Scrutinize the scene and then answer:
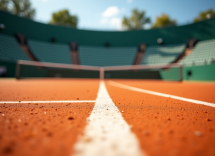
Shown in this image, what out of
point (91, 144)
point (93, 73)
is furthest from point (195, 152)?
point (93, 73)

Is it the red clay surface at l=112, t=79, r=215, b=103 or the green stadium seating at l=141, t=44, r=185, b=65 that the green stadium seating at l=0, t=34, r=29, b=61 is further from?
the green stadium seating at l=141, t=44, r=185, b=65

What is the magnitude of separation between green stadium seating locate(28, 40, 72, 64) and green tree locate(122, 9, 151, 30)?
20.3m

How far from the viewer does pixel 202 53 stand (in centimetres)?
1744

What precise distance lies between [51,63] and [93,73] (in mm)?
6959

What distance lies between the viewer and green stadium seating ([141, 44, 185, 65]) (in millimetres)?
20781

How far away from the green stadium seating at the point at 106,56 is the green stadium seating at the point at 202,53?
352 inches

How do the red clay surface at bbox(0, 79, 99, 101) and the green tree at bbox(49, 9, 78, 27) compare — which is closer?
the red clay surface at bbox(0, 79, 99, 101)

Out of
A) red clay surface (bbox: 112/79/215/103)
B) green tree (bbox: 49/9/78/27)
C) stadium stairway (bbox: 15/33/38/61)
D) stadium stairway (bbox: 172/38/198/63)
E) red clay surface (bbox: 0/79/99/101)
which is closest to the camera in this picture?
red clay surface (bbox: 0/79/99/101)

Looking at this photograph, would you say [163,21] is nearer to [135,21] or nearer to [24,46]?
[135,21]

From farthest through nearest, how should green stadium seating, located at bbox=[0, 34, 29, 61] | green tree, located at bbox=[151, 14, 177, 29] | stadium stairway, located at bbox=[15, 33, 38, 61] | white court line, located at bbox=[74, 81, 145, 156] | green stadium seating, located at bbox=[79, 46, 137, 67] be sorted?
green tree, located at bbox=[151, 14, 177, 29] → green stadium seating, located at bbox=[79, 46, 137, 67] → stadium stairway, located at bbox=[15, 33, 38, 61] → green stadium seating, located at bbox=[0, 34, 29, 61] → white court line, located at bbox=[74, 81, 145, 156]

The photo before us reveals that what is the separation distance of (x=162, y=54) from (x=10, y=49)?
23.3 meters

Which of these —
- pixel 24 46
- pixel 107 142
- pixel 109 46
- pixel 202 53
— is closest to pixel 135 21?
pixel 109 46

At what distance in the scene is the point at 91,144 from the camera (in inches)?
28.0

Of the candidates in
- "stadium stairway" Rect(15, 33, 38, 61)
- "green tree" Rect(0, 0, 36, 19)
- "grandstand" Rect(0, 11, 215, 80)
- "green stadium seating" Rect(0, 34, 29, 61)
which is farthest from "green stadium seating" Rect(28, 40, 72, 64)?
"green tree" Rect(0, 0, 36, 19)
